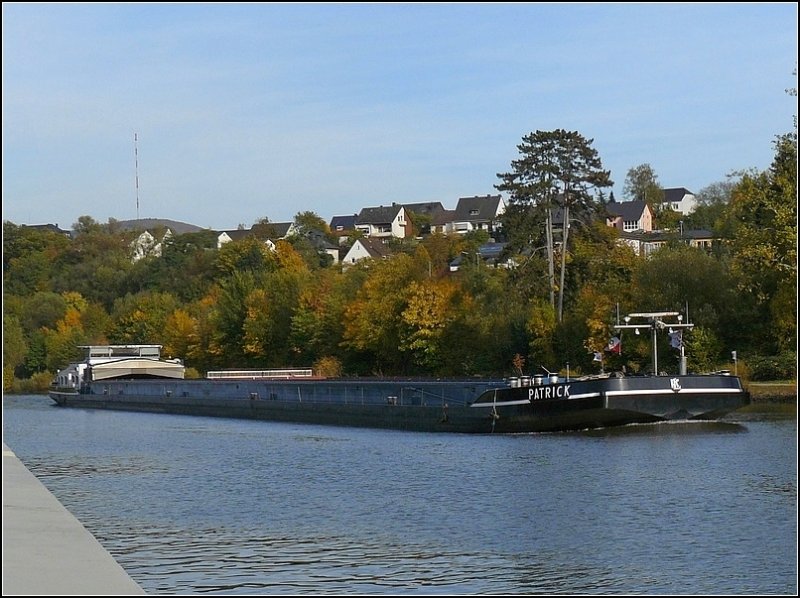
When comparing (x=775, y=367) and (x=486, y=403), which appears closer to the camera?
(x=486, y=403)

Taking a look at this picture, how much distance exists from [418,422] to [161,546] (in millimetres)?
20166

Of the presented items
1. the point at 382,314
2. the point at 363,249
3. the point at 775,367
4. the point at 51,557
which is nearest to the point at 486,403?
the point at 775,367

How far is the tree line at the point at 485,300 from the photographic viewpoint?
49781 millimetres

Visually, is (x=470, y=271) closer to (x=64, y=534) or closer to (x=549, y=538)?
(x=549, y=538)

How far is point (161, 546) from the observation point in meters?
16.8

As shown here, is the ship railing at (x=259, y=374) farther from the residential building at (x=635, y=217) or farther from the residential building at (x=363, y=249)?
the residential building at (x=635, y=217)

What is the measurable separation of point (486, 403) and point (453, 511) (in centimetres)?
1449

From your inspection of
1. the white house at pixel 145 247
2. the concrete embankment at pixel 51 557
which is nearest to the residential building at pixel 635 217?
the white house at pixel 145 247

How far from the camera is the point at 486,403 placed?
3388 centimetres

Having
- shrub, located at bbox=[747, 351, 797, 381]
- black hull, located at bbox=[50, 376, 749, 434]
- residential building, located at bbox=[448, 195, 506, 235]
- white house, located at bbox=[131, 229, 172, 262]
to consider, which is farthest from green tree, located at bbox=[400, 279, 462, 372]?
residential building, located at bbox=[448, 195, 506, 235]

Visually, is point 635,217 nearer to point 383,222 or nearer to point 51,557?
point 383,222

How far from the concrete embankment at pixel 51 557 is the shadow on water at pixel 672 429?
1943 centimetres

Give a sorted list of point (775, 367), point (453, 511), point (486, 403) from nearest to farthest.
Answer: point (453, 511) → point (486, 403) → point (775, 367)

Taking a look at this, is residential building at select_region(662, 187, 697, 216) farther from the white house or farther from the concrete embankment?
the concrete embankment
